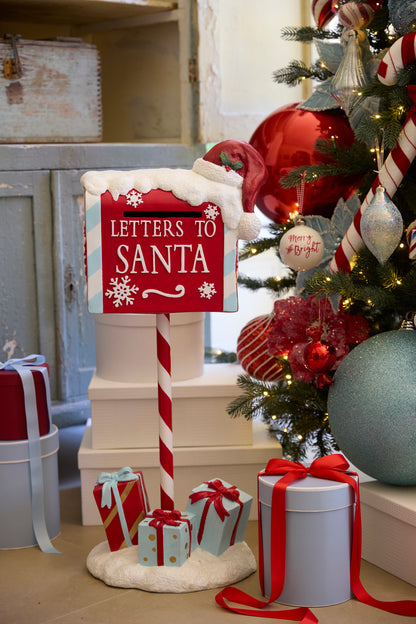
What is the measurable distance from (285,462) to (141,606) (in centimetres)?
39

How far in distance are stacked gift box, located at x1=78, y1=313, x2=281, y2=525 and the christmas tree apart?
2.8 inches

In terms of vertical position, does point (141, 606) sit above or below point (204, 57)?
below

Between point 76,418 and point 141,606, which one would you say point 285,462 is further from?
point 76,418

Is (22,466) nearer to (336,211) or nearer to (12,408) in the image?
(12,408)

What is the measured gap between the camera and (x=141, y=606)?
156cm

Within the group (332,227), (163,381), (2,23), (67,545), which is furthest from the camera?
(2,23)

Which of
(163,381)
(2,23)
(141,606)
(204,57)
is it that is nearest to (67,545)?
(141,606)

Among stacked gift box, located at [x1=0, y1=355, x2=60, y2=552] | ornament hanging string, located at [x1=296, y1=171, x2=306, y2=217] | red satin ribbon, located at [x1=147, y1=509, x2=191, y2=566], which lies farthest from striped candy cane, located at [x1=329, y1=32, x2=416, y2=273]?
stacked gift box, located at [x1=0, y1=355, x2=60, y2=552]

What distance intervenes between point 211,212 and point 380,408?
20.2 inches

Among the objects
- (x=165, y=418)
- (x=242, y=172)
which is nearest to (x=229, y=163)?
(x=242, y=172)

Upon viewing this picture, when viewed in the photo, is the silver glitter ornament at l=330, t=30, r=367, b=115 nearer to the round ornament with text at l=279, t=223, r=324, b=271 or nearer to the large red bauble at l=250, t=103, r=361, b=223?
the large red bauble at l=250, t=103, r=361, b=223

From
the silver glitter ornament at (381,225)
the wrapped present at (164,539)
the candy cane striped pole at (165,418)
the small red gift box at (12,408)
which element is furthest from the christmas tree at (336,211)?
the small red gift box at (12,408)

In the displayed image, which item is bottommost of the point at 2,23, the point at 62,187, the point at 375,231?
the point at 375,231

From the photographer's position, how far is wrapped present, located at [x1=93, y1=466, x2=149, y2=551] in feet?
5.55
